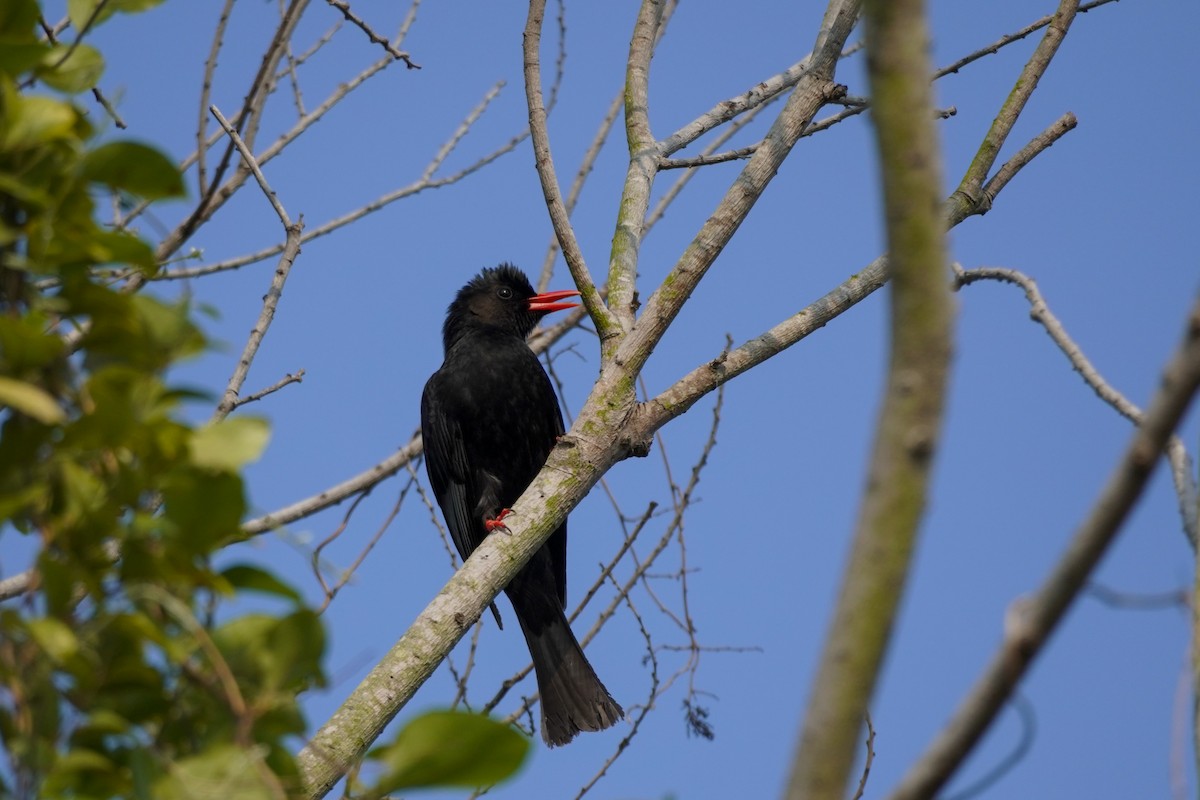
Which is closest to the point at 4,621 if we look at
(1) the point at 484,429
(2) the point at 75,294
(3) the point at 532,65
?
(2) the point at 75,294

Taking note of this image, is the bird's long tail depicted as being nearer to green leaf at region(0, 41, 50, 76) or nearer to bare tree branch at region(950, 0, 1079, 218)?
bare tree branch at region(950, 0, 1079, 218)

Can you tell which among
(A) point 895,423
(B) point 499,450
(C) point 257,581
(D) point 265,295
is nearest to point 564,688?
(B) point 499,450

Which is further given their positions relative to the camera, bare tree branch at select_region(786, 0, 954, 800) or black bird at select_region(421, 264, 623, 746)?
black bird at select_region(421, 264, 623, 746)

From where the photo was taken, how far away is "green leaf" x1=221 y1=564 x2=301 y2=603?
1.25 meters

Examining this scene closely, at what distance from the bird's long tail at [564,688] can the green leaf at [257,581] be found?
396cm

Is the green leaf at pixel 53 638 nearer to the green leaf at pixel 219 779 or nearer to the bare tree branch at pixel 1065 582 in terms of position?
the green leaf at pixel 219 779

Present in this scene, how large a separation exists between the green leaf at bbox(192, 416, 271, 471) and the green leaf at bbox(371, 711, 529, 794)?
0.32m

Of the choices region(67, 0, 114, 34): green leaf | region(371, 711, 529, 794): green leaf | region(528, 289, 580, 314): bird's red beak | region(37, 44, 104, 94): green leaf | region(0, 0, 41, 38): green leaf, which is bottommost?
region(371, 711, 529, 794): green leaf

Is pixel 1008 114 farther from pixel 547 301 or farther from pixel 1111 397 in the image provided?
pixel 547 301

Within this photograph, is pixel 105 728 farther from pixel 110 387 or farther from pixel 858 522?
pixel 858 522

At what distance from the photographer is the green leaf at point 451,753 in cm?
119

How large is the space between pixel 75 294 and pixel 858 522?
2.99 feet

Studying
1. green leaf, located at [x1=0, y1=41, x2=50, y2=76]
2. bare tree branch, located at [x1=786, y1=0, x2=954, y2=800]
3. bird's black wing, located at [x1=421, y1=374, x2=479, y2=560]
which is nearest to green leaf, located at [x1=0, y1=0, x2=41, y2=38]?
green leaf, located at [x1=0, y1=41, x2=50, y2=76]

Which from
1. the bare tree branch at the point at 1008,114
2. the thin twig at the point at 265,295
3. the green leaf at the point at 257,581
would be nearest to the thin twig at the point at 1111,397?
the bare tree branch at the point at 1008,114
